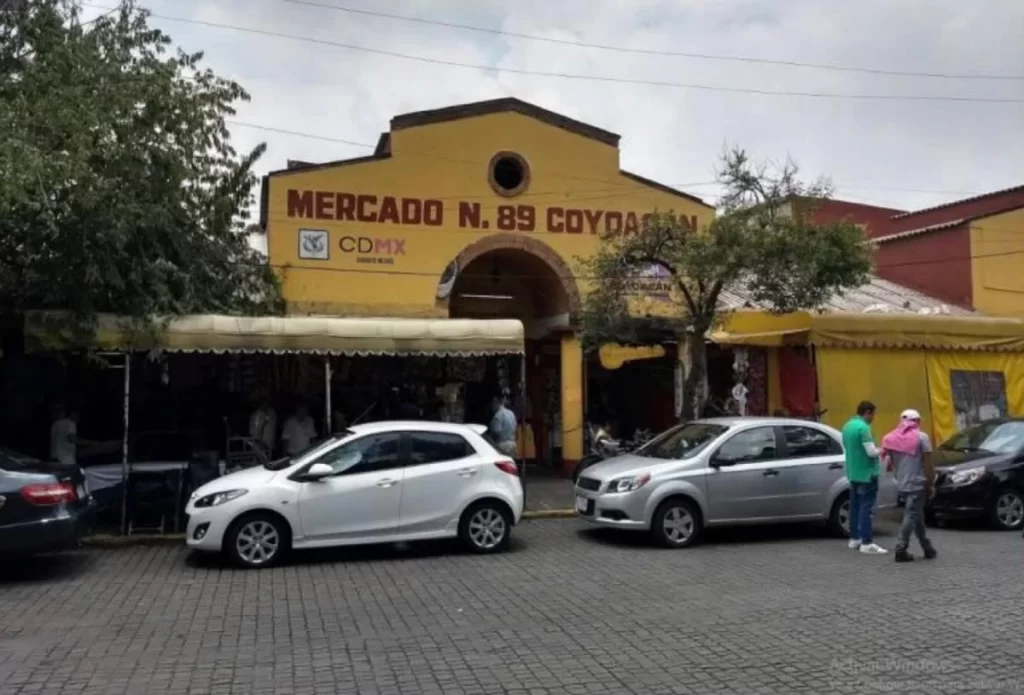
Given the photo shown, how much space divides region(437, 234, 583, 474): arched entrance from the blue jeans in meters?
7.94

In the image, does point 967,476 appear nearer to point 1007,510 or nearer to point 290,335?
point 1007,510

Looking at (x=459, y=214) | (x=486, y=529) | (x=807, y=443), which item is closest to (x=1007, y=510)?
(x=807, y=443)

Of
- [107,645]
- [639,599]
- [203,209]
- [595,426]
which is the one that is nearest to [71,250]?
[203,209]

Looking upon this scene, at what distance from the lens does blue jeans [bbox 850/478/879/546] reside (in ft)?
39.0

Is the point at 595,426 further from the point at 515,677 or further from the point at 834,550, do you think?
the point at 515,677

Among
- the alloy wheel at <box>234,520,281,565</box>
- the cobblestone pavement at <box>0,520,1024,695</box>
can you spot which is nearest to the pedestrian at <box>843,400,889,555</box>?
the cobblestone pavement at <box>0,520,1024,695</box>

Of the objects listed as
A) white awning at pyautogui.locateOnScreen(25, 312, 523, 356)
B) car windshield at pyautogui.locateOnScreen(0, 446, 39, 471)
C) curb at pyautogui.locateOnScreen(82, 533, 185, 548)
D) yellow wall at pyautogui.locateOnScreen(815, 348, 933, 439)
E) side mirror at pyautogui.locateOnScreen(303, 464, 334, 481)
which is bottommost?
curb at pyautogui.locateOnScreen(82, 533, 185, 548)

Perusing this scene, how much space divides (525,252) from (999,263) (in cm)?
1371

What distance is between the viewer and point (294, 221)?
17.6 metres

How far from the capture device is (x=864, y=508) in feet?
39.1

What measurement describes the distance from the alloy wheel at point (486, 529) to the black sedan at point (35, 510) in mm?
4391

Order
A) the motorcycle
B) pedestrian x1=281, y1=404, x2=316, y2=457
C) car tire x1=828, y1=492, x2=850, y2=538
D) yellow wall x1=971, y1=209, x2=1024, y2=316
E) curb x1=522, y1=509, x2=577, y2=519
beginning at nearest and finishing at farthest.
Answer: car tire x1=828, y1=492, x2=850, y2=538 < curb x1=522, y1=509, x2=577, y2=519 < pedestrian x1=281, y1=404, x2=316, y2=457 < the motorcycle < yellow wall x1=971, y1=209, x2=1024, y2=316

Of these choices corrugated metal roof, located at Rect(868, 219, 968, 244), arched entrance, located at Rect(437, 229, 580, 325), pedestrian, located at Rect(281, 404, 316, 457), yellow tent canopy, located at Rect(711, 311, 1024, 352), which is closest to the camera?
pedestrian, located at Rect(281, 404, 316, 457)

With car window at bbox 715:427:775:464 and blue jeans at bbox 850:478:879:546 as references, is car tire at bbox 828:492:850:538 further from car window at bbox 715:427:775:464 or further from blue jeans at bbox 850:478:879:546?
car window at bbox 715:427:775:464
